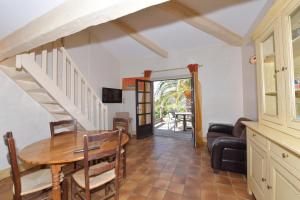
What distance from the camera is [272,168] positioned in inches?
53.6

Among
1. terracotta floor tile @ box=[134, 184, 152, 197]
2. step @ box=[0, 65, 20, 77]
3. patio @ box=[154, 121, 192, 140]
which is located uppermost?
step @ box=[0, 65, 20, 77]

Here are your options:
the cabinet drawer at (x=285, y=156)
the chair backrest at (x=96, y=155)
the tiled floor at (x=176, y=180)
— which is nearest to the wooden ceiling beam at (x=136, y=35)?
the tiled floor at (x=176, y=180)

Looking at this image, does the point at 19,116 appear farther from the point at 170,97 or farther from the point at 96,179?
the point at 170,97

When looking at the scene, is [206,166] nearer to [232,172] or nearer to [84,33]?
[232,172]

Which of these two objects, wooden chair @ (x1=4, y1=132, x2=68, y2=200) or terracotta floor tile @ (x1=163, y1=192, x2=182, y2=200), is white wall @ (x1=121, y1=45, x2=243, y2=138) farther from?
wooden chair @ (x1=4, y1=132, x2=68, y2=200)

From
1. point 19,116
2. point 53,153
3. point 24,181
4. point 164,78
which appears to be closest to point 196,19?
point 164,78

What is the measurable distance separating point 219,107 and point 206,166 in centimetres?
200

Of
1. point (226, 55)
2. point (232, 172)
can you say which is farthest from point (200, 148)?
point (226, 55)

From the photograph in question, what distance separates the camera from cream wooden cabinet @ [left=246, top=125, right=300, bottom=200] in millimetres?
1075

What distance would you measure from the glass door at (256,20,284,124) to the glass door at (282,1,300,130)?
0.10 meters

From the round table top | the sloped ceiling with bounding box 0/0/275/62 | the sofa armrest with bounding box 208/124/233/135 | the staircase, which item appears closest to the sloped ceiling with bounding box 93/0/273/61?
the sloped ceiling with bounding box 0/0/275/62

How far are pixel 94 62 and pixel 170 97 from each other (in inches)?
185

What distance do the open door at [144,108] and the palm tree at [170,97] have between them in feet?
9.33

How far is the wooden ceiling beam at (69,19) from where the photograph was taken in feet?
3.69
